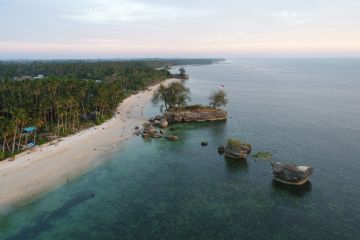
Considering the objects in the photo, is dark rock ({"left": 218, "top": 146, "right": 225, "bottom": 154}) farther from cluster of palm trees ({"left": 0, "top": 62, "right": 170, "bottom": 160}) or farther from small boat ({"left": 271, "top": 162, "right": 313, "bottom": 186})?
cluster of palm trees ({"left": 0, "top": 62, "right": 170, "bottom": 160})

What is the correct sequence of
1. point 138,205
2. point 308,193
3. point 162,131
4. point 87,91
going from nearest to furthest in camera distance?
1. point 138,205
2. point 308,193
3. point 162,131
4. point 87,91

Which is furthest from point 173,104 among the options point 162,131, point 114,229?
point 114,229

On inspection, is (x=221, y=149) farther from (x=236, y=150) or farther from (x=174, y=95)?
(x=174, y=95)

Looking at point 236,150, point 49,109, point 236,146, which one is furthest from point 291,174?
point 49,109

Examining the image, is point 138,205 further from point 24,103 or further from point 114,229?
point 24,103

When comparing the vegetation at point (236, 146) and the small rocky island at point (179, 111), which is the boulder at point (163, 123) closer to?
the small rocky island at point (179, 111)

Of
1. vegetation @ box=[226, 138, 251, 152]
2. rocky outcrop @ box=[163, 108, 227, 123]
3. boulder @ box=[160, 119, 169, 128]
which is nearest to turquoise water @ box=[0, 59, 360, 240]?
vegetation @ box=[226, 138, 251, 152]
